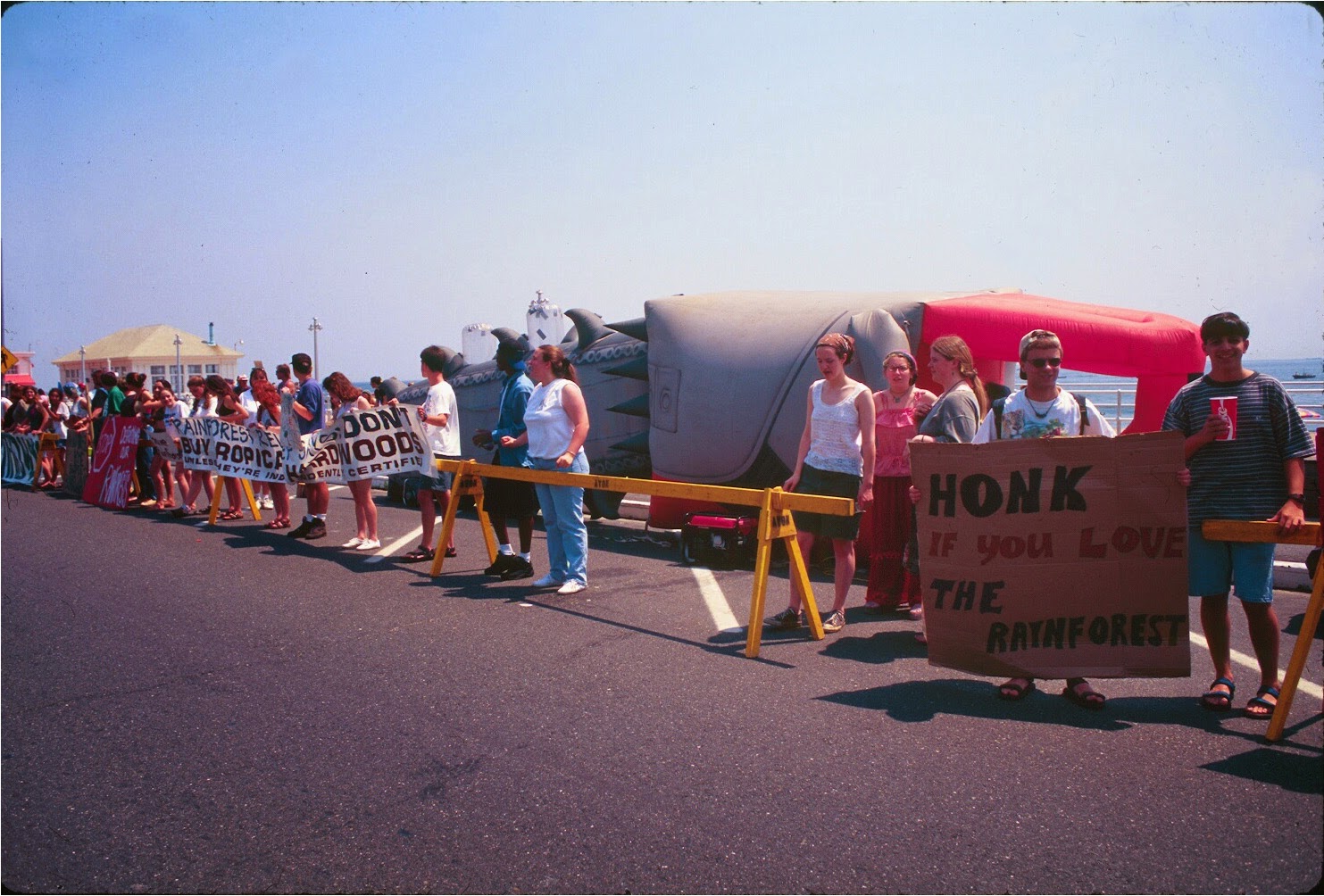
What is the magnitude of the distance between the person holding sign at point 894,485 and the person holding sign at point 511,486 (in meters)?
2.81

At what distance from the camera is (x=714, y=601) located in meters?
7.14

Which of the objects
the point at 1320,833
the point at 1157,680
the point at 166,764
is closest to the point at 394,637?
the point at 166,764

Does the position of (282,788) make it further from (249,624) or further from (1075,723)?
(1075,723)

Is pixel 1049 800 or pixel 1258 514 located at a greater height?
pixel 1258 514

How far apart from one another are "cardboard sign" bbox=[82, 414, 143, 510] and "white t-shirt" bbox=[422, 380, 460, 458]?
693 centimetres

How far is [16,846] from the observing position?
3340 millimetres

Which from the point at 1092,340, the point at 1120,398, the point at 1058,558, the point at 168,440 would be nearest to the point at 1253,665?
the point at 1058,558

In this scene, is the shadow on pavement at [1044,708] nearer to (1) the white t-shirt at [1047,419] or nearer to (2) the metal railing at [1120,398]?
(1) the white t-shirt at [1047,419]

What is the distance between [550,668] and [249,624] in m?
2.31

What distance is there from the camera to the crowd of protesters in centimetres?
440

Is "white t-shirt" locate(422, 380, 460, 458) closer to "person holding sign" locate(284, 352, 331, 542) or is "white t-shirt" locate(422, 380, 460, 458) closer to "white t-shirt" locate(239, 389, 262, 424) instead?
"person holding sign" locate(284, 352, 331, 542)

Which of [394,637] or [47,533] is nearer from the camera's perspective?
[394,637]

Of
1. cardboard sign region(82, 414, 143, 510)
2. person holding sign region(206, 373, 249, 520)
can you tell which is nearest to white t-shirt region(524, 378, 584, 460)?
person holding sign region(206, 373, 249, 520)

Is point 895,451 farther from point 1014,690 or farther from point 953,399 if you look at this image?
point 1014,690
